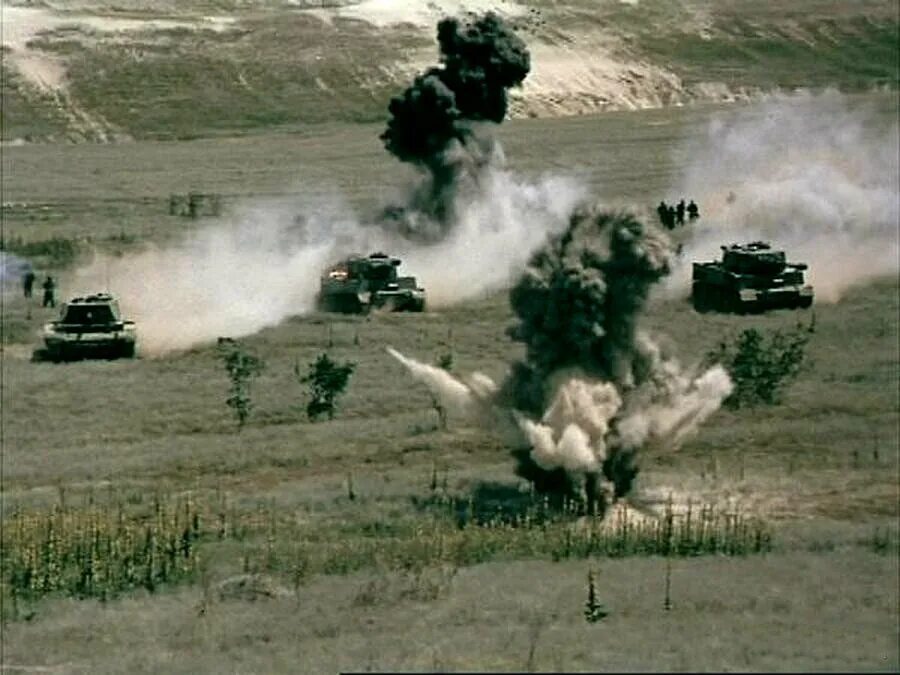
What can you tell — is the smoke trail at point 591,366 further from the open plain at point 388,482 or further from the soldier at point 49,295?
the soldier at point 49,295

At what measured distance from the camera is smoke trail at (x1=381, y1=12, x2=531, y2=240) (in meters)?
60.1

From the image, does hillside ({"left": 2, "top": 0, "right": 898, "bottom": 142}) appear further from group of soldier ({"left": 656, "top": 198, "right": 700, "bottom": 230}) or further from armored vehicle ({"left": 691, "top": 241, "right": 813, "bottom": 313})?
armored vehicle ({"left": 691, "top": 241, "right": 813, "bottom": 313})

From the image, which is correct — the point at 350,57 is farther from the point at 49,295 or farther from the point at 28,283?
the point at 49,295

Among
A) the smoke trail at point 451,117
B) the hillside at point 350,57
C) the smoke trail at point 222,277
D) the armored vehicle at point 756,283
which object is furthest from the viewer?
the hillside at point 350,57

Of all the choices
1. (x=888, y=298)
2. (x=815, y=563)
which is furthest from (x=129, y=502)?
(x=888, y=298)

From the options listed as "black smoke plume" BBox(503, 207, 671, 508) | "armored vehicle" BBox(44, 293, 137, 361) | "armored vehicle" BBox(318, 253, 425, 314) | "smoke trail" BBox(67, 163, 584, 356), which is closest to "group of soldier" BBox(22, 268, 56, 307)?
"smoke trail" BBox(67, 163, 584, 356)

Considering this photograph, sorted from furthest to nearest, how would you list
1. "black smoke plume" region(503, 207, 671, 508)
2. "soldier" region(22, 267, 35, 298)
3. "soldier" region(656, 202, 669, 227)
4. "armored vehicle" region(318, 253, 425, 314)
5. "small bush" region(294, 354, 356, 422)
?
"soldier" region(656, 202, 669, 227) < "soldier" region(22, 267, 35, 298) < "armored vehicle" region(318, 253, 425, 314) < "small bush" region(294, 354, 356, 422) < "black smoke plume" region(503, 207, 671, 508)

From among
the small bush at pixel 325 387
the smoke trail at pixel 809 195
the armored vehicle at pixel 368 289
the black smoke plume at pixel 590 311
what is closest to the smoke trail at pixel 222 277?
the armored vehicle at pixel 368 289

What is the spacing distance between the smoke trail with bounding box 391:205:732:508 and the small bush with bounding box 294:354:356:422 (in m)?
6.36

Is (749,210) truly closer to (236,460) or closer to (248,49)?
(236,460)

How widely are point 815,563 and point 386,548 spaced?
6.55 metres

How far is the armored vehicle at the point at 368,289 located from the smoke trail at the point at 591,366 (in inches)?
708

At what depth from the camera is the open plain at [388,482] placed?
21531 millimetres

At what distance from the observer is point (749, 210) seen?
63.7m
